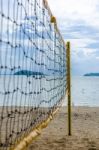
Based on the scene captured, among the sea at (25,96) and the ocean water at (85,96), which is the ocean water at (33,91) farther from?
the ocean water at (85,96)

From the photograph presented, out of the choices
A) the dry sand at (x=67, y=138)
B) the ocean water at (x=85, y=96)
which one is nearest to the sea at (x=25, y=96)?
the ocean water at (x=85, y=96)

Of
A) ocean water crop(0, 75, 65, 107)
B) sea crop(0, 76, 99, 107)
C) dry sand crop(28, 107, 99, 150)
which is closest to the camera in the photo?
ocean water crop(0, 75, 65, 107)

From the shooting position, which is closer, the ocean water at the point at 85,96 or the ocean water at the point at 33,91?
the ocean water at the point at 33,91

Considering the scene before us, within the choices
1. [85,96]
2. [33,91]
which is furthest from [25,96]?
[85,96]

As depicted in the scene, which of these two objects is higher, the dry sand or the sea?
the sea

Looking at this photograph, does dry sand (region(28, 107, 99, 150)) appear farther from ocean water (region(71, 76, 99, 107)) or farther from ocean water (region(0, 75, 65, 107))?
ocean water (region(71, 76, 99, 107))

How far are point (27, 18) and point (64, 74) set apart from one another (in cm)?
473

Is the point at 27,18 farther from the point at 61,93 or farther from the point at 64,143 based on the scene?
the point at 61,93

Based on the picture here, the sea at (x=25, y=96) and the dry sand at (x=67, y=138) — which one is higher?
the sea at (x=25, y=96)

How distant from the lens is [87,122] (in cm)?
1343

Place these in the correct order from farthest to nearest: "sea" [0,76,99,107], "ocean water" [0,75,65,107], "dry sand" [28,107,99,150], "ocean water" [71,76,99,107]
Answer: "ocean water" [71,76,99,107], "dry sand" [28,107,99,150], "sea" [0,76,99,107], "ocean water" [0,75,65,107]

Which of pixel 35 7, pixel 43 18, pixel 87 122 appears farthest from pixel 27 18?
pixel 87 122

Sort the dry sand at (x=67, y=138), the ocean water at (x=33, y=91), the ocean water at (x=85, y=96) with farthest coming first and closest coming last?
the ocean water at (x=85, y=96) → the dry sand at (x=67, y=138) → the ocean water at (x=33, y=91)

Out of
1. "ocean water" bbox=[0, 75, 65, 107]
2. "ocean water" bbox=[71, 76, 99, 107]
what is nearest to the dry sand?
"ocean water" bbox=[0, 75, 65, 107]
